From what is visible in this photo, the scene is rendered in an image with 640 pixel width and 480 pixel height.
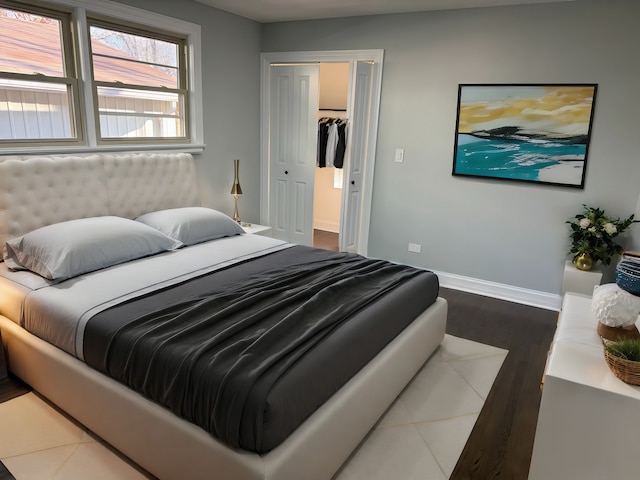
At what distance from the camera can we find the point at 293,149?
16.3 feet

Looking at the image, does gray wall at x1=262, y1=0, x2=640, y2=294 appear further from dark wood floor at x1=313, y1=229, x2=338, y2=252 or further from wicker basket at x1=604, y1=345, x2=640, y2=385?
wicker basket at x1=604, y1=345, x2=640, y2=385

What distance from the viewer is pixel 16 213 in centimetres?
295

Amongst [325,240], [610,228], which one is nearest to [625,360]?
[610,228]

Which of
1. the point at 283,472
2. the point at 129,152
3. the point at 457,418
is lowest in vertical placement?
the point at 457,418

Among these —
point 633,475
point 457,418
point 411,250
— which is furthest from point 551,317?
point 633,475

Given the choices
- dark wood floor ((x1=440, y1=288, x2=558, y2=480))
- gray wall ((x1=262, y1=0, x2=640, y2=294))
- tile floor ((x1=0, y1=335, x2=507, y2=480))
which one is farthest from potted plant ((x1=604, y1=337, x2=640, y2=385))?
gray wall ((x1=262, y1=0, x2=640, y2=294))

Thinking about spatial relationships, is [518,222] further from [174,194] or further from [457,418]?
[174,194]

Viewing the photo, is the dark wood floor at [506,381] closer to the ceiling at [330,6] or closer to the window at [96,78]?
the ceiling at [330,6]

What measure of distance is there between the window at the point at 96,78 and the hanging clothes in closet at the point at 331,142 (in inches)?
66.9

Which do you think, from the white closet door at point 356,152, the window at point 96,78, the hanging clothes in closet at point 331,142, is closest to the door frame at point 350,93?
the white closet door at point 356,152

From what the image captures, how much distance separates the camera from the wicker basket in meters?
1.57

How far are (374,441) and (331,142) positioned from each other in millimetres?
3885

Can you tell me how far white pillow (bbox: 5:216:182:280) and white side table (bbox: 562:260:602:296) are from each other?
3.14 metres

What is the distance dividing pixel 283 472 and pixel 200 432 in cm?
36
